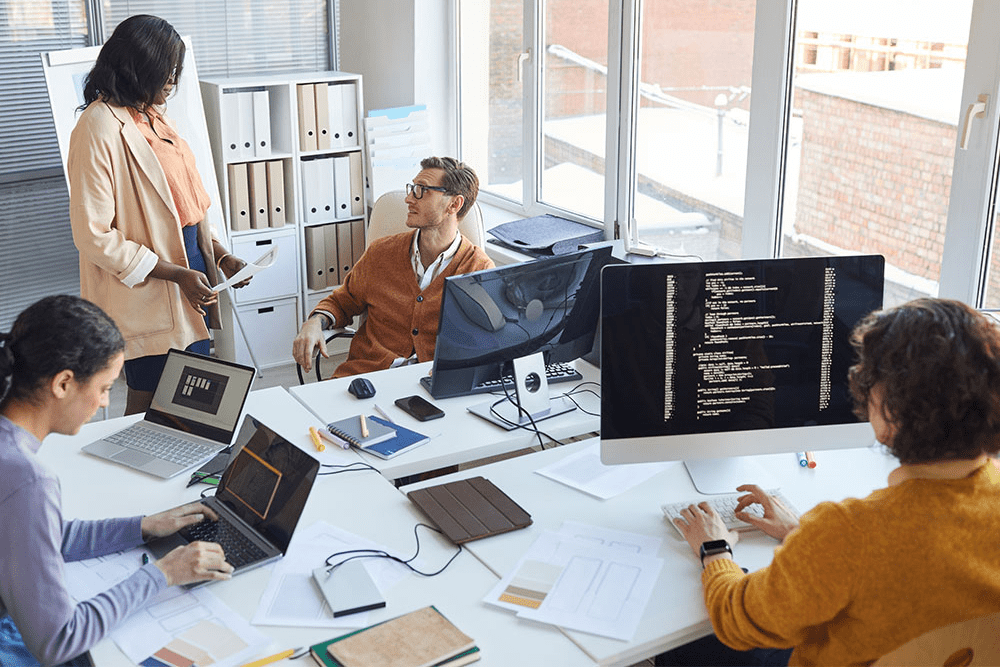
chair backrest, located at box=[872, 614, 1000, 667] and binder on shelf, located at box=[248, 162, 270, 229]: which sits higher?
binder on shelf, located at box=[248, 162, 270, 229]

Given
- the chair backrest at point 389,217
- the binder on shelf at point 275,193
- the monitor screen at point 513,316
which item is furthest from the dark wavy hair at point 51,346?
the binder on shelf at point 275,193

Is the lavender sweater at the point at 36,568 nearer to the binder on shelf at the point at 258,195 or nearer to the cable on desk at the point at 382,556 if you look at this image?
the cable on desk at the point at 382,556

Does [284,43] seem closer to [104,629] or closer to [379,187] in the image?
[379,187]

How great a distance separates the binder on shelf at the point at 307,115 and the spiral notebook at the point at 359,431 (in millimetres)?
2372

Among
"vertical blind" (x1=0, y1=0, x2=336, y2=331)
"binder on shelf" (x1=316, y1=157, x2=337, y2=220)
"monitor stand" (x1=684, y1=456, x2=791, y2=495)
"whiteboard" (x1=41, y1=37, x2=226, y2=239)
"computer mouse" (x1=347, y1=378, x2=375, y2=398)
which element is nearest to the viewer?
"monitor stand" (x1=684, y1=456, x2=791, y2=495)

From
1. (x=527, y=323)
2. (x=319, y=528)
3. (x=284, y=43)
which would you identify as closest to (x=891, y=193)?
(x=527, y=323)

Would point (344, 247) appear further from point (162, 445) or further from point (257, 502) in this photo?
point (257, 502)

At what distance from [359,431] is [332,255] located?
99.0 inches

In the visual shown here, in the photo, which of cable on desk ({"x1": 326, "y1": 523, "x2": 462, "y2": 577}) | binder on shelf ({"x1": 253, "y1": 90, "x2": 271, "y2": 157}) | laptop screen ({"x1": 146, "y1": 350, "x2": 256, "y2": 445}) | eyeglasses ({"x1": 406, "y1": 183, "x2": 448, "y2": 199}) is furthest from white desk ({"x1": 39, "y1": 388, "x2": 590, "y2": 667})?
binder on shelf ({"x1": 253, "y1": 90, "x2": 271, "y2": 157})

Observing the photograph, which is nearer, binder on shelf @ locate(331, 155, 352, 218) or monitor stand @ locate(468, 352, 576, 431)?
monitor stand @ locate(468, 352, 576, 431)

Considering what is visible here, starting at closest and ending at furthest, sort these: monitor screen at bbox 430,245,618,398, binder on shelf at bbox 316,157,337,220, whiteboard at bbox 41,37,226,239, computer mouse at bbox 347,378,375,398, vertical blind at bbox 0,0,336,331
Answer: monitor screen at bbox 430,245,618,398, computer mouse at bbox 347,378,375,398, whiteboard at bbox 41,37,226,239, vertical blind at bbox 0,0,336,331, binder on shelf at bbox 316,157,337,220

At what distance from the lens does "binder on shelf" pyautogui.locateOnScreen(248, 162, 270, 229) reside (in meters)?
4.40

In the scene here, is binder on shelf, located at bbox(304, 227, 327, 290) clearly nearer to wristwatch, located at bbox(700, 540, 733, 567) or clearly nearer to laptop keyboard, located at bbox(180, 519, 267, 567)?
laptop keyboard, located at bbox(180, 519, 267, 567)

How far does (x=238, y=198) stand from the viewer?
14.4ft
